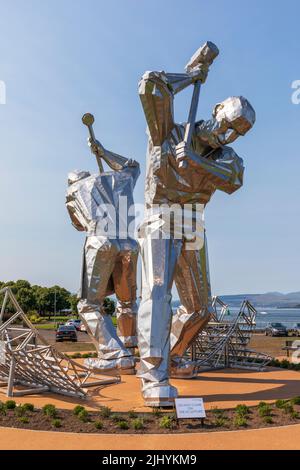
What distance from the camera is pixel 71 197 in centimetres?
1423

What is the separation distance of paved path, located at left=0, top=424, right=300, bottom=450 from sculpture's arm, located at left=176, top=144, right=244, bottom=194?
432 centimetres

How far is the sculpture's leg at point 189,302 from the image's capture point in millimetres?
10133

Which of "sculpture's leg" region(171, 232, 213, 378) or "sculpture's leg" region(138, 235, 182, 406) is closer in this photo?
"sculpture's leg" region(138, 235, 182, 406)

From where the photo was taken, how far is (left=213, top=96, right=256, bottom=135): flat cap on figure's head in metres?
8.74

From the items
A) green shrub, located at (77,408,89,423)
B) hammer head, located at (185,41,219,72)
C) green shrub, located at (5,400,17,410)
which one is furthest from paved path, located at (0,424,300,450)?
hammer head, located at (185,41,219,72)

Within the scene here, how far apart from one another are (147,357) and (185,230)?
107 inches

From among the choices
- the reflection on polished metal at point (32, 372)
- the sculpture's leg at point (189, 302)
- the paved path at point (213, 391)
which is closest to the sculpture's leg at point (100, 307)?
the paved path at point (213, 391)

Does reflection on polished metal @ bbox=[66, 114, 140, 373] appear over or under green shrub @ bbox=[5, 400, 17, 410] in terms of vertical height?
over

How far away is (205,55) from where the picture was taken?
9.20m

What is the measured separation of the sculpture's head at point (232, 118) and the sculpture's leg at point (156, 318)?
2.24 m

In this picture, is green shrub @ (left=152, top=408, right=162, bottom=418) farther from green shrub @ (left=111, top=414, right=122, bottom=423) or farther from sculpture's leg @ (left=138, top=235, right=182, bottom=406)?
green shrub @ (left=111, top=414, right=122, bottom=423)

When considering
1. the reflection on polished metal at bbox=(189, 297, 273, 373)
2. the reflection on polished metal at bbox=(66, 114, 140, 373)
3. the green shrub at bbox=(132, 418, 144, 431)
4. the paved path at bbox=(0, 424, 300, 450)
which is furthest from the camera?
the reflection on polished metal at bbox=(189, 297, 273, 373)

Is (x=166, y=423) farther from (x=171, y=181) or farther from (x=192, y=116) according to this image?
(x=192, y=116)

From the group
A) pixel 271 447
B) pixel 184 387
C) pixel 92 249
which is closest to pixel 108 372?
pixel 184 387
